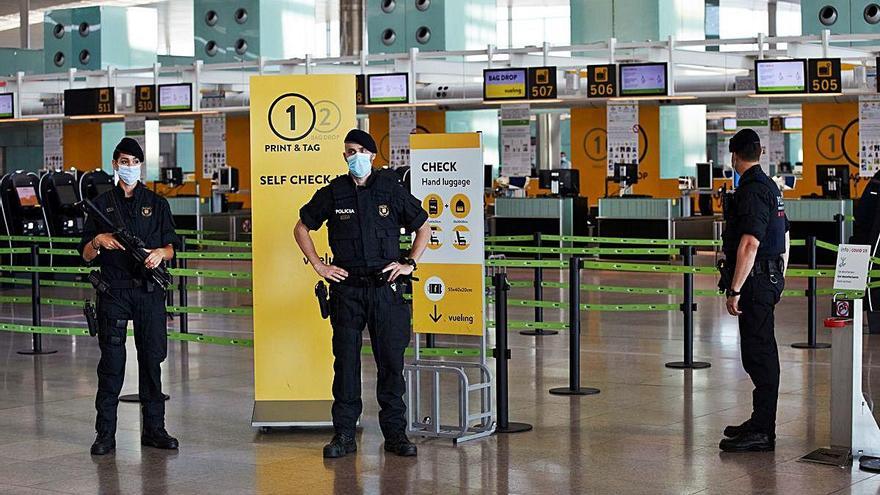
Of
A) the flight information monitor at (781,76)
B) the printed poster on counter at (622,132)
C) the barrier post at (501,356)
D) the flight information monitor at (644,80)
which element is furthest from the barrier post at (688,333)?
the printed poster on counter at (622,132)

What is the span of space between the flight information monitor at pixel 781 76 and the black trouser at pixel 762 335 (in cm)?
1382

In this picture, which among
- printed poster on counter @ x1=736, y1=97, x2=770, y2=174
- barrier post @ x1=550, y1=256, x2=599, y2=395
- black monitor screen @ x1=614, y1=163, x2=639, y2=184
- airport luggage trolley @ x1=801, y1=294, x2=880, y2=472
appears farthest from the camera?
black monitor screen @ x1=614, y1=163, x2=639, y2=184

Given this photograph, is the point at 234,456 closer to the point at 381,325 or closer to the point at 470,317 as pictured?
the point at 381,325

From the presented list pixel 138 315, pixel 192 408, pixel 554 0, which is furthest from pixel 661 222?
pixel 554 0

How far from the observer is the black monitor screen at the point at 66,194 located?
68.0ft

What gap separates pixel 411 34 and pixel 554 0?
63.7ft

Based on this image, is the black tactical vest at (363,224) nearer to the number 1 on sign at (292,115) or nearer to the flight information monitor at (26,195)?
the number 1 on sign at (292,115)

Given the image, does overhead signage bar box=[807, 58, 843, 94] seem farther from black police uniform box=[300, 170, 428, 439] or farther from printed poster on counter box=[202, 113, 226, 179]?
black police uniform box=[300, 170, 428, 439]

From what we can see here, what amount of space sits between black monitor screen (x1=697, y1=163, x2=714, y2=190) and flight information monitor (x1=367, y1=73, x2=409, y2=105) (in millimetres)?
5461

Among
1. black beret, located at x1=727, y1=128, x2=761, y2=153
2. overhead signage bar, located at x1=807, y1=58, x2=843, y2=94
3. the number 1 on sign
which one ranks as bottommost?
black beret, located at x1=727, y1=128, x2=761, y2=153

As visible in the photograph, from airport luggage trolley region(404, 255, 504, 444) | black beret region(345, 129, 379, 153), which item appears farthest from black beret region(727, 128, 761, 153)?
black beret region(345, 129, 379, 153)

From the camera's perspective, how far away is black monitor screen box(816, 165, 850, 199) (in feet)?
71.7

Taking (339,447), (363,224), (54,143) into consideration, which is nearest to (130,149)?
(363,224)

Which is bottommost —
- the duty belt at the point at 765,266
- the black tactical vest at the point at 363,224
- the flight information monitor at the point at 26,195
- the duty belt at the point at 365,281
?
the duty belt at the point at 365,281
